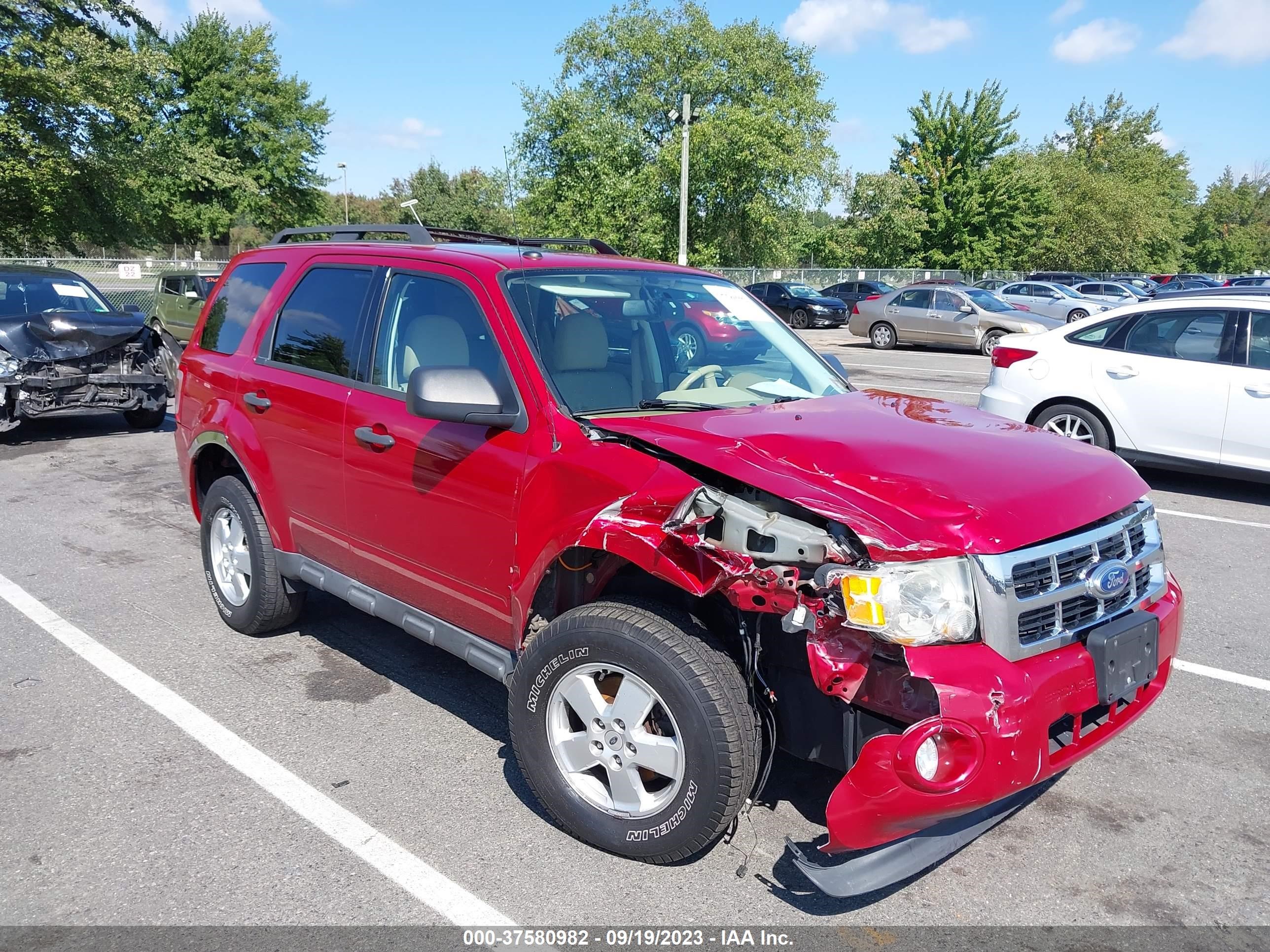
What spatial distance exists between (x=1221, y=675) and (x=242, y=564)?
4.77 metres

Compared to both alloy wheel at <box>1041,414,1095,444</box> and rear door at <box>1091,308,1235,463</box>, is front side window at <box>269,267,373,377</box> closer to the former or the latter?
alloy wheel at <box>1041,414,1095,444</box>

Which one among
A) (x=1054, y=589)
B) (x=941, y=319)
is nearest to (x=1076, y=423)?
(x=1054, y=589)

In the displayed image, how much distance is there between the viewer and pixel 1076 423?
28.9 ft

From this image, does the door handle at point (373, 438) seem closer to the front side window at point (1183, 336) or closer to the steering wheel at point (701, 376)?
the steering wheel at point (701, 376)

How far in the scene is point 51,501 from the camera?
26.2ft

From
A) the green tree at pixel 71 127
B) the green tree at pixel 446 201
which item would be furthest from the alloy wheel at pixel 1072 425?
the green tree at pixel 446 201

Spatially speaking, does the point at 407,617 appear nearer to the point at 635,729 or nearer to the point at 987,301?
the point at 635,729

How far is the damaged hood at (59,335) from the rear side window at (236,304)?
5.91 meters

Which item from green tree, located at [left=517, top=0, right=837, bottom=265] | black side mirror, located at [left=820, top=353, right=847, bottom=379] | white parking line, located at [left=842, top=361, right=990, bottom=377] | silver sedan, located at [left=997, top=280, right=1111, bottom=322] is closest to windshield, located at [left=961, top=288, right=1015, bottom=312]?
silver sedan, located at [left=997, top=280, right=1111, bottom=322]

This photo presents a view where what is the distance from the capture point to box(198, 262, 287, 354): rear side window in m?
5.01

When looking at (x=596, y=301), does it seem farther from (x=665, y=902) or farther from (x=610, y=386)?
(x=665, y=902)

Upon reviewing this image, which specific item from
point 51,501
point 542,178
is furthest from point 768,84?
point 51,501

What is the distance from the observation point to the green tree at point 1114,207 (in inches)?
2242

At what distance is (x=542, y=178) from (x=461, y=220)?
127 ft
